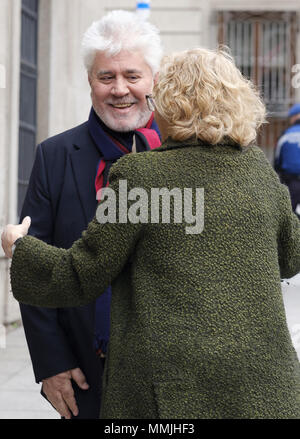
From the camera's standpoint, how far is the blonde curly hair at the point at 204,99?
2006mm

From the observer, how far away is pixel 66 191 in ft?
8.86

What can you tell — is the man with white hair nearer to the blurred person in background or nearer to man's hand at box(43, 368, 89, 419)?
man's hand at box(43, 368, 89, 419)

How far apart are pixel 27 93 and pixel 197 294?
6.74 m

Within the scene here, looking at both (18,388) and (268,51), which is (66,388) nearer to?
(18,388)

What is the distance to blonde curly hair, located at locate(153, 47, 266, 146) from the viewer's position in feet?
6.58

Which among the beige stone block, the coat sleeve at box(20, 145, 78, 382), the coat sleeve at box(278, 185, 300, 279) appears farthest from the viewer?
the beige stone block

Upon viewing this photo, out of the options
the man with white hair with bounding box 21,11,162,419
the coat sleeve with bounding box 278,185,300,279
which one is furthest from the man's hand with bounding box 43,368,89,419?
the coat sleeve with bounding box 278,185,300,279

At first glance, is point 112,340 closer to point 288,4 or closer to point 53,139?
point 53,139

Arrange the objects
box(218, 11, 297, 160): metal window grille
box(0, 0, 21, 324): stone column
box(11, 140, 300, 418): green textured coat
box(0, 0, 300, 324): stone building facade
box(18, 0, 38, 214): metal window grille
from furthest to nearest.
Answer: box(218, 11, 297, 160): metal window grille
box(18, 0, 38, 214): metal window grille
box(0, 0, 300, 324): stone building facade
box(0, 0, 21, 324): stone column
box(11, 140, 300, 418): green textured coat

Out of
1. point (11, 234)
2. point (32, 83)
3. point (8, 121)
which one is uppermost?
point (32, 83)

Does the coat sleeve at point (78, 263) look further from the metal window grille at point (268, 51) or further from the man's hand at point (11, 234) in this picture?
the metal window grille at point (268, 51)

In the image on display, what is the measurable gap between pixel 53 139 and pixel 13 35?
4.84 meters

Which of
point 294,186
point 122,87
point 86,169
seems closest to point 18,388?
point 86,169

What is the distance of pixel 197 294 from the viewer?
76.7 inches
